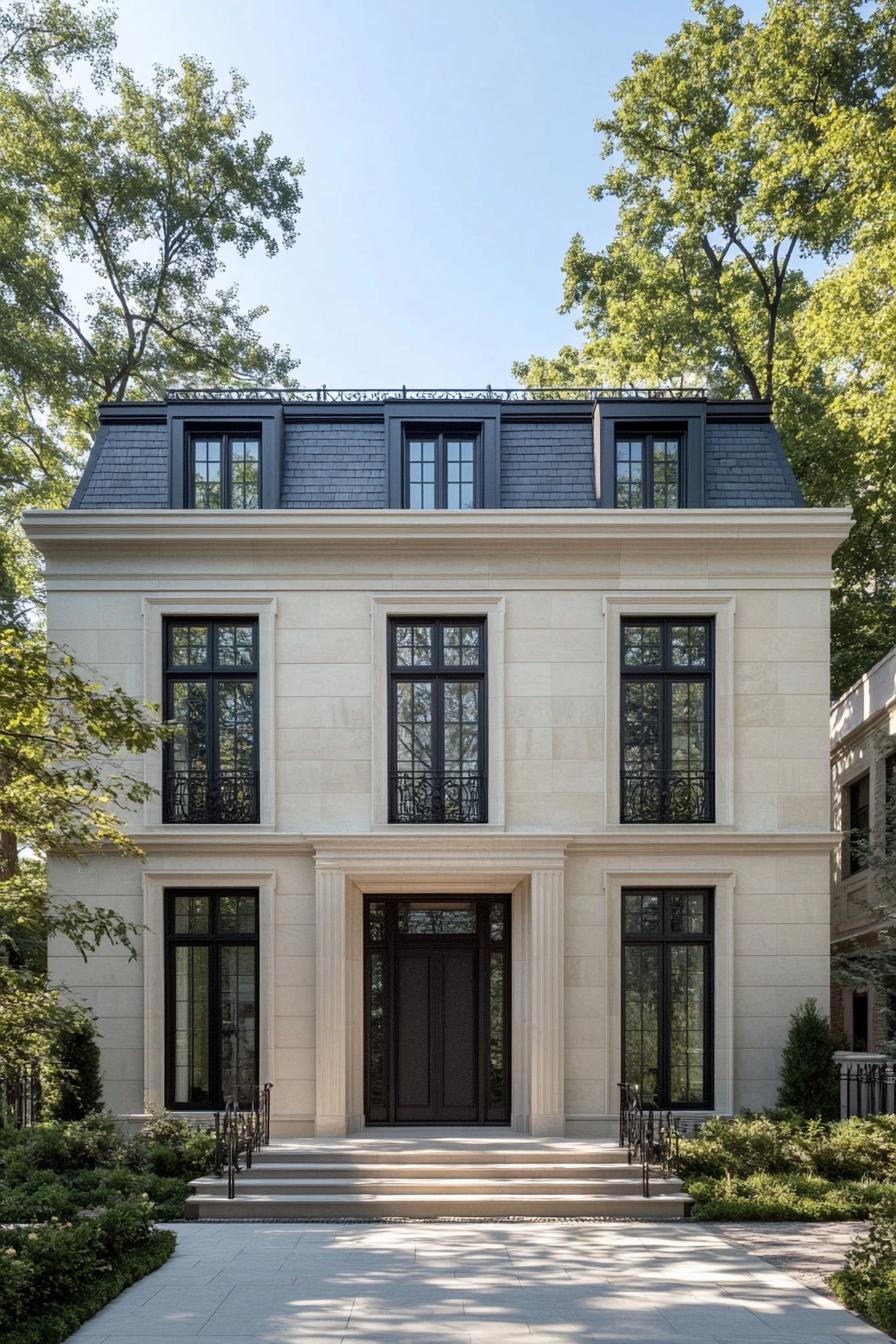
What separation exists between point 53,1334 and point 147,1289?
5.37ft

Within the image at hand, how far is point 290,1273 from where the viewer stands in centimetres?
967

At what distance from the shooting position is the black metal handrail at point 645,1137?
13.0 m

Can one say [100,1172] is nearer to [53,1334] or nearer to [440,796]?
[53,1334]

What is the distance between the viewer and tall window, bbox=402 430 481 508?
685 inches

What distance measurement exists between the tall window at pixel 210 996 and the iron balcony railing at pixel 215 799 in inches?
44.5

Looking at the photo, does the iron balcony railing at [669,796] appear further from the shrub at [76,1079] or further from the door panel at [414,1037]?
the shrub at [76,1079]

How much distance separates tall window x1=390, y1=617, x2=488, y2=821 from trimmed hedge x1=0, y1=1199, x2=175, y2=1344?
7.18 m

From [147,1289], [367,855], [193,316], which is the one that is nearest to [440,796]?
[367,855]

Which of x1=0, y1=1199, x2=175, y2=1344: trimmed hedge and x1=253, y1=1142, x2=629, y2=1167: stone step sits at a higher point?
x1=0, y1=1199, x2=175, y2=1344: trimmed hedge

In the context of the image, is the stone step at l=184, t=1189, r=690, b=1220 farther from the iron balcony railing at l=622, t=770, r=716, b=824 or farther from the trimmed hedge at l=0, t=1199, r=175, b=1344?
the iron balcony railing at l=622, t=770, r=716, b=824

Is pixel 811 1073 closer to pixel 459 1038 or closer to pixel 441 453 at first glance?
pixel 459 1038

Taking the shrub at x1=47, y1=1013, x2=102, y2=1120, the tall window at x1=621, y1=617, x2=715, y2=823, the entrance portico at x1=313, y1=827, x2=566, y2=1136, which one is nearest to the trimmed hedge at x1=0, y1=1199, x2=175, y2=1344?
the shrub at x1=47, y1=1013, x2=102, y2=1120

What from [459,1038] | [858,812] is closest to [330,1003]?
[459,1038]

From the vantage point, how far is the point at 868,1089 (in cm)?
1577
